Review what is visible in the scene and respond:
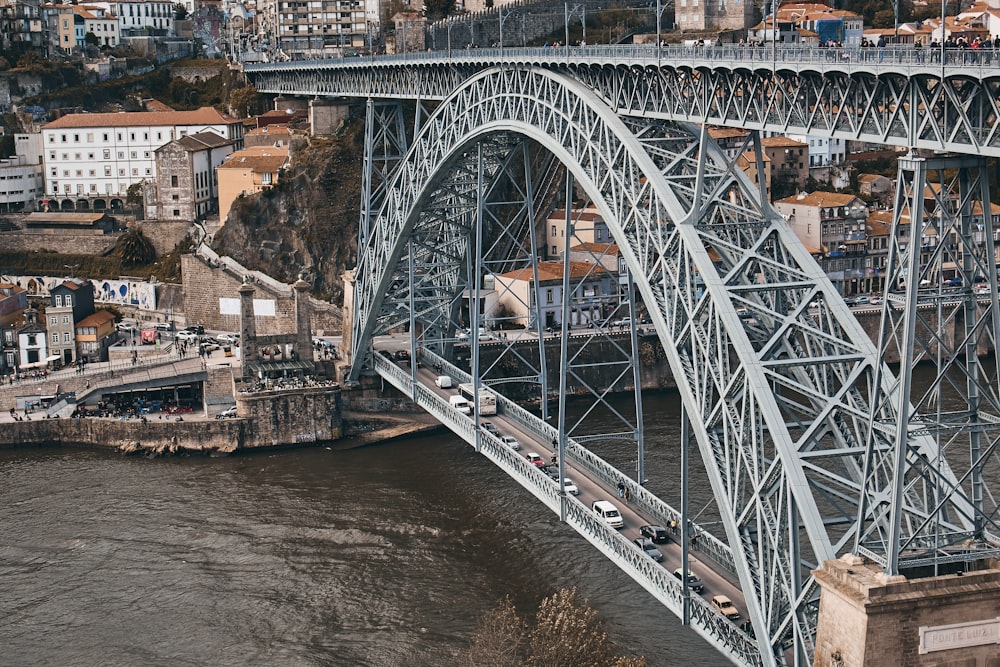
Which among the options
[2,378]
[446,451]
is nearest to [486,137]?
[446,451]

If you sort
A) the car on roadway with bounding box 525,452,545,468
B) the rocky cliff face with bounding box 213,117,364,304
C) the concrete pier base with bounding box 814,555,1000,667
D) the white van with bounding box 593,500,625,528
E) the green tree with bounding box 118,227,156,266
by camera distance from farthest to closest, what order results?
the green tree with bounding box 118,227,156,266 → the rocky cliff face with bounding box 213,117,364,304 → the car on roadway with bounding box 525,452,545,468 → the white van with bounding box 593,500,625,528 → the concrete pier base with bounding box 814,555,1000,667

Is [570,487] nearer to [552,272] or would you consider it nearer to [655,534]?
[655,534]

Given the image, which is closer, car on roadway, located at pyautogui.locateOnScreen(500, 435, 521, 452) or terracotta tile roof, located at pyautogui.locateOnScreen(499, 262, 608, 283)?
car on roadway, located at pyautogui.locateOnScreen(500, 435, 521, 452)

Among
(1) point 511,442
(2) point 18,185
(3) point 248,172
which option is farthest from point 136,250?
(1) point 511,442

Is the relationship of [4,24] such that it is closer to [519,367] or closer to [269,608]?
[519,367]

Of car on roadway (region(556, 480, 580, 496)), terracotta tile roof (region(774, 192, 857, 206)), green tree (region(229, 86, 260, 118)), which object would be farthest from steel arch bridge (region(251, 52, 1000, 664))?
green tree (region(229, 86, 260, 118))

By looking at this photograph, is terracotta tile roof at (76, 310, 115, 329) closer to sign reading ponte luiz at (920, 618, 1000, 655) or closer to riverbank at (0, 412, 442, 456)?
riverbank at (0, 412, 442, 456)

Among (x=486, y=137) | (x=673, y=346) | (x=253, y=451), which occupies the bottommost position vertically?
(x=253, y=451)

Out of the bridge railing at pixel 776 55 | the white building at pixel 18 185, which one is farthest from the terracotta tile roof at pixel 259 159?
the bridge railing at pixel 776 55
